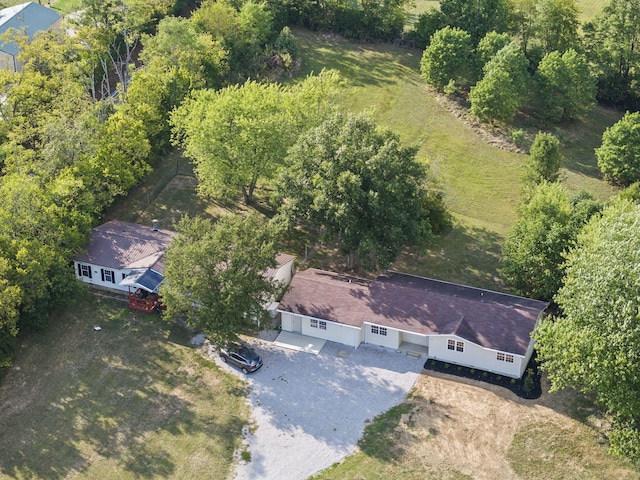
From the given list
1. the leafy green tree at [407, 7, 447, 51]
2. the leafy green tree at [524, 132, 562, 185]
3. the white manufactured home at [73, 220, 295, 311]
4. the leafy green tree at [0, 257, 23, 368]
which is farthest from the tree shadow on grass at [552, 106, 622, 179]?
the leafy green tree at [0, 257, 23, 368]

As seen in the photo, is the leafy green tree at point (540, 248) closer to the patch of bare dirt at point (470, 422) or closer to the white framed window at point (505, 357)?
the white framed window at point (505, 357)

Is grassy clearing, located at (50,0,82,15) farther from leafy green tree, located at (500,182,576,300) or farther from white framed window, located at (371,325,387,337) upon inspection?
leafy green tree, located at (500,182,576,300)

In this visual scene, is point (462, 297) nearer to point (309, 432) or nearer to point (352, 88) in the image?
point (309, 432)

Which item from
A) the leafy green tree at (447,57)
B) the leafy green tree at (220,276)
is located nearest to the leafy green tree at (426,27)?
the leafy green tree at (447,57)

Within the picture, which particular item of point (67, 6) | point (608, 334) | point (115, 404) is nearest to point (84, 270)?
point (115, 404)

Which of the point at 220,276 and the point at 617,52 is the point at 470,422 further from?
the point at 617,52

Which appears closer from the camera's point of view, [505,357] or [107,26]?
[505,357]

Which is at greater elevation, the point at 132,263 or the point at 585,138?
the point at 585,138
